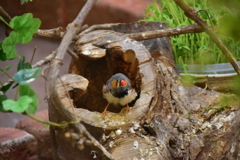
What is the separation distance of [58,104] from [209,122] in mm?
1275

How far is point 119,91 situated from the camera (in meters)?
2.42

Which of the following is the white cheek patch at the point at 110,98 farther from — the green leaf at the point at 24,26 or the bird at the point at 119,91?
the green leaf at the point at 24,26

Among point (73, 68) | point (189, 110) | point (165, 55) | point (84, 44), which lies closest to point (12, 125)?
point (73, 68)

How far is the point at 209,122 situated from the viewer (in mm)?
2062

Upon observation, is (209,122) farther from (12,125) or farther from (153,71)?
(12,125)

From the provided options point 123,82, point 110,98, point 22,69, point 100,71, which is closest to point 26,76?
point 22,69

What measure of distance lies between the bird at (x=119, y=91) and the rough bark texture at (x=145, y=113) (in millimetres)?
A: 93

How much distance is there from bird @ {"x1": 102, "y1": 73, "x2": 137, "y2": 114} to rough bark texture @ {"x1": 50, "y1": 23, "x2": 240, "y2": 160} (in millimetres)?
93

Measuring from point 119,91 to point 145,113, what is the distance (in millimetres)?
539

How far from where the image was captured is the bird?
7.60 feet

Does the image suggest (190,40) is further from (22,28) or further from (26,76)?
(26,76)

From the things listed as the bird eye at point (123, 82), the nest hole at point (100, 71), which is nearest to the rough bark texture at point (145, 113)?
the nest hole at point (100, 71)

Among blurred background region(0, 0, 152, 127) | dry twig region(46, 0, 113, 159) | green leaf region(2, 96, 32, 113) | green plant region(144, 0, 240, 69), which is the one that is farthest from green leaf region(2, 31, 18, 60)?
blurred background region(0, 0, 152, 127)

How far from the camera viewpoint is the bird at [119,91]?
232cm
